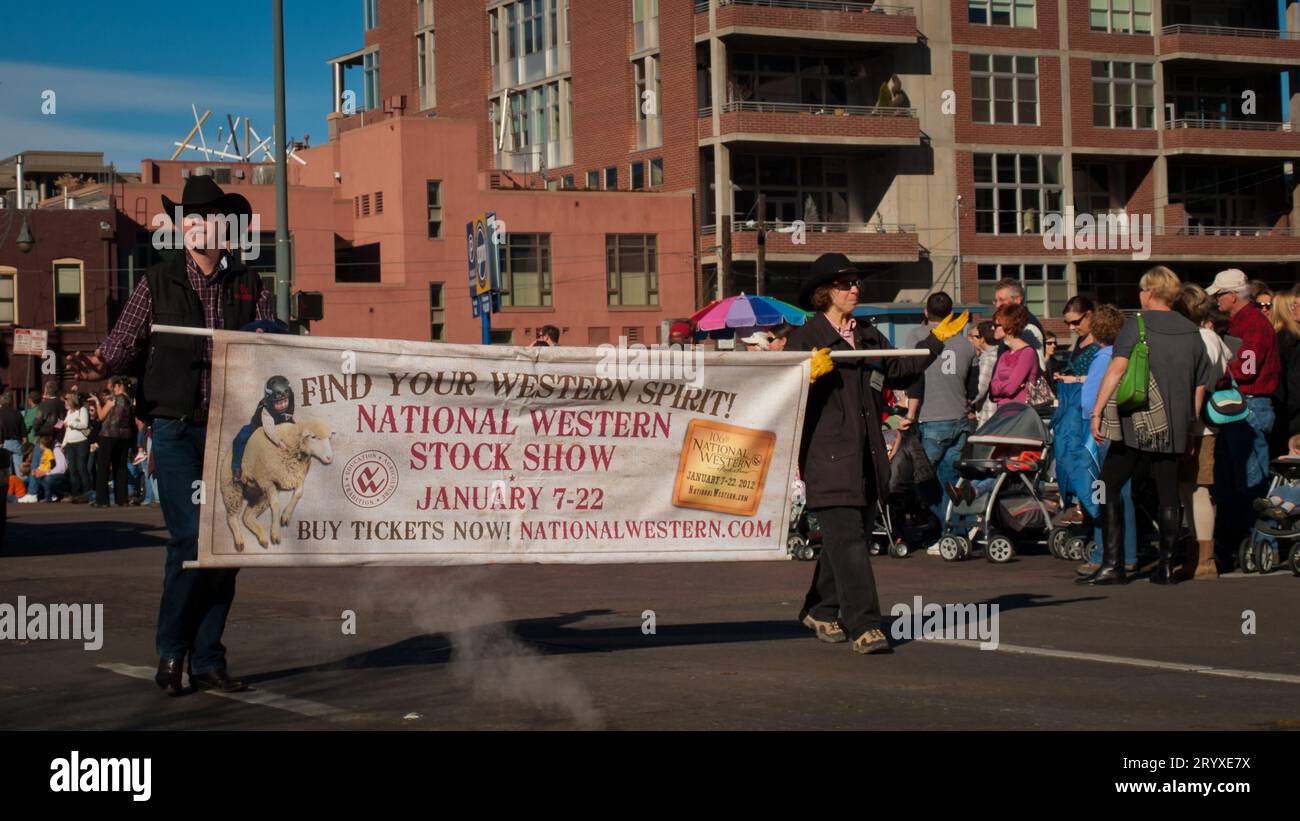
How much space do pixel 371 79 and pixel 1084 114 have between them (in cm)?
3591

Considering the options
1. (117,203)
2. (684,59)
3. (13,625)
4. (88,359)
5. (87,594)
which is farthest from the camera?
(117,203)

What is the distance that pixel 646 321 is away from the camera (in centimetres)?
6206

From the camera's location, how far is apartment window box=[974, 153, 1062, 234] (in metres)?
62.0

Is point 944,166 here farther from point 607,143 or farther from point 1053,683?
point 1053,683

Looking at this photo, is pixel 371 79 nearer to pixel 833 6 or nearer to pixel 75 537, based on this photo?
pixel 833 6

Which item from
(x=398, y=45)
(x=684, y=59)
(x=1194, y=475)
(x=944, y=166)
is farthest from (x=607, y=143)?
(x=1194, y=475)

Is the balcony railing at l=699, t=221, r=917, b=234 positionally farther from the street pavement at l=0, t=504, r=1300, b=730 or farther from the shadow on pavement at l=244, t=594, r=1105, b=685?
the shadow on pavement at l=244, t=594, r=1105, b=685

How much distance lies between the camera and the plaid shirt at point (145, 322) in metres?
7.44

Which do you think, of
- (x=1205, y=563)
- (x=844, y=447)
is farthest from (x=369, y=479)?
(x=1205, y=563)

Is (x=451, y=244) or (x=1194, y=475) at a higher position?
(x=451, y=244)

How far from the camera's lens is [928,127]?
61062 millimetres

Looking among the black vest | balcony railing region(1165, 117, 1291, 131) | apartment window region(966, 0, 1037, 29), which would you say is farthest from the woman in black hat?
balcony railing region(1165, 117, 1291, 131)

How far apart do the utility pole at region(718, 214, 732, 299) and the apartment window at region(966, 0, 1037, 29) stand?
47.0ft

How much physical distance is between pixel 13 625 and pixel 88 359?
11.4 ft
